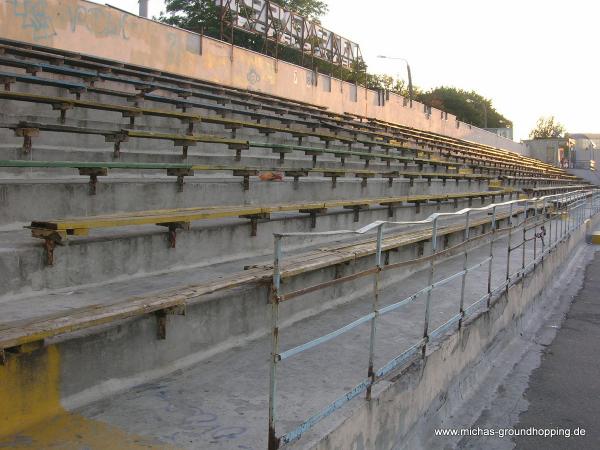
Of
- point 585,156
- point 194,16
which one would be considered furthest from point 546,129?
point 194,16

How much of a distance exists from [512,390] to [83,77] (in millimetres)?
7750

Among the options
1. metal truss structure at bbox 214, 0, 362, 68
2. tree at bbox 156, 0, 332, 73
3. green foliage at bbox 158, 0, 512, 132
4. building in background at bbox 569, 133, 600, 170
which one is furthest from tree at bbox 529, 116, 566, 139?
metal truss structure at bbox 214, 0, 362, 68

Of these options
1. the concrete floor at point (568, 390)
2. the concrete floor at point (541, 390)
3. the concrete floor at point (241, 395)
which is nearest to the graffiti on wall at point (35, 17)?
the concrete floor at point (241, 395)

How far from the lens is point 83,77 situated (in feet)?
29.7

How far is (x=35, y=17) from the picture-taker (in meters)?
10.5

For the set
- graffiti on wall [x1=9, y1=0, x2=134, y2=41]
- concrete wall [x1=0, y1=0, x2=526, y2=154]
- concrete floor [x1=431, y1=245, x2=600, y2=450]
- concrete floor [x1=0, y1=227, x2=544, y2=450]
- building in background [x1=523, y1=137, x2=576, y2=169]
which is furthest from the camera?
building in background [x1=523, y1=137, x2=576, y2=169]

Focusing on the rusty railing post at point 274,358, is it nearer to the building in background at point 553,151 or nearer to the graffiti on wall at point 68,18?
the graffiti on wall at point 68,18

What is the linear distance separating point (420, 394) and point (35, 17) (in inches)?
398

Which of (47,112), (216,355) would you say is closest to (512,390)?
(216,355)

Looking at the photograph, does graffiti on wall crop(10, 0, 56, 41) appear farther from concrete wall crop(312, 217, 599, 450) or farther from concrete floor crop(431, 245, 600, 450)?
concrete floor crop(431, 245, 600, 450)

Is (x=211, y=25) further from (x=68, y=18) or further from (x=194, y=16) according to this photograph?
(x=68, y=18)

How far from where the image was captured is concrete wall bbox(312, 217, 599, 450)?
3141mm

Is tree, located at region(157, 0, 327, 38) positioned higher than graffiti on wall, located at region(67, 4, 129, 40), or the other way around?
tree, located at region(157, 0, 327, 38)

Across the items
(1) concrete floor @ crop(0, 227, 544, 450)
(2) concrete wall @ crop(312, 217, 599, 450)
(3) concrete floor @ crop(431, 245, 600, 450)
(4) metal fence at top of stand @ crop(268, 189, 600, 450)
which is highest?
(4) metal fence at top of stand @ crop(268, 189, 600, 450)
